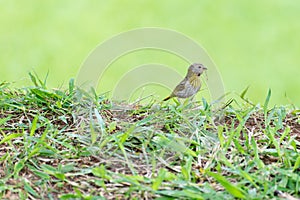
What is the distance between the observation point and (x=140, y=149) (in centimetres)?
204

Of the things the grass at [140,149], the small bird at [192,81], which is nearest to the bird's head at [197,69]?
the small bird at [192,81]

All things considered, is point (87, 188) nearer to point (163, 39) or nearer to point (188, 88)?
point (188, 88)

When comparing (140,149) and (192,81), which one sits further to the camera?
(192,81)

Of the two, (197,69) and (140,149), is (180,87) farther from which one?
(140,149)

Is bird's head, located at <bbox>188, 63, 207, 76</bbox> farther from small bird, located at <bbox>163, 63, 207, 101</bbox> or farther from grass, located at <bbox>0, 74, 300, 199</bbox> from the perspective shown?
grass, located at <bbox>0, 74, 300, 199</bbox>

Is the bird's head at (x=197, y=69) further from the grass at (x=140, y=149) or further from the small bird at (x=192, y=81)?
the grass at (x=140, y=149)

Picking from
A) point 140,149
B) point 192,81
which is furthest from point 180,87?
point 140,149

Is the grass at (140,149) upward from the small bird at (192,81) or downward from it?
downward

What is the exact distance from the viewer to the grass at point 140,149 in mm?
1800

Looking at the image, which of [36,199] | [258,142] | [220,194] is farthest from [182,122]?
[36,199]

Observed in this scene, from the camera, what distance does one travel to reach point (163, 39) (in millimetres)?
2719

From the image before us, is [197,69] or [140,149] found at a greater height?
[197,69]

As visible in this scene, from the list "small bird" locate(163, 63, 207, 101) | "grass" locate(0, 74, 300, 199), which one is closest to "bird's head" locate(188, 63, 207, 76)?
"small bird" locate(163, 63, 207, 101)

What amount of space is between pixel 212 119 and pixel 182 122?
0.39ft
